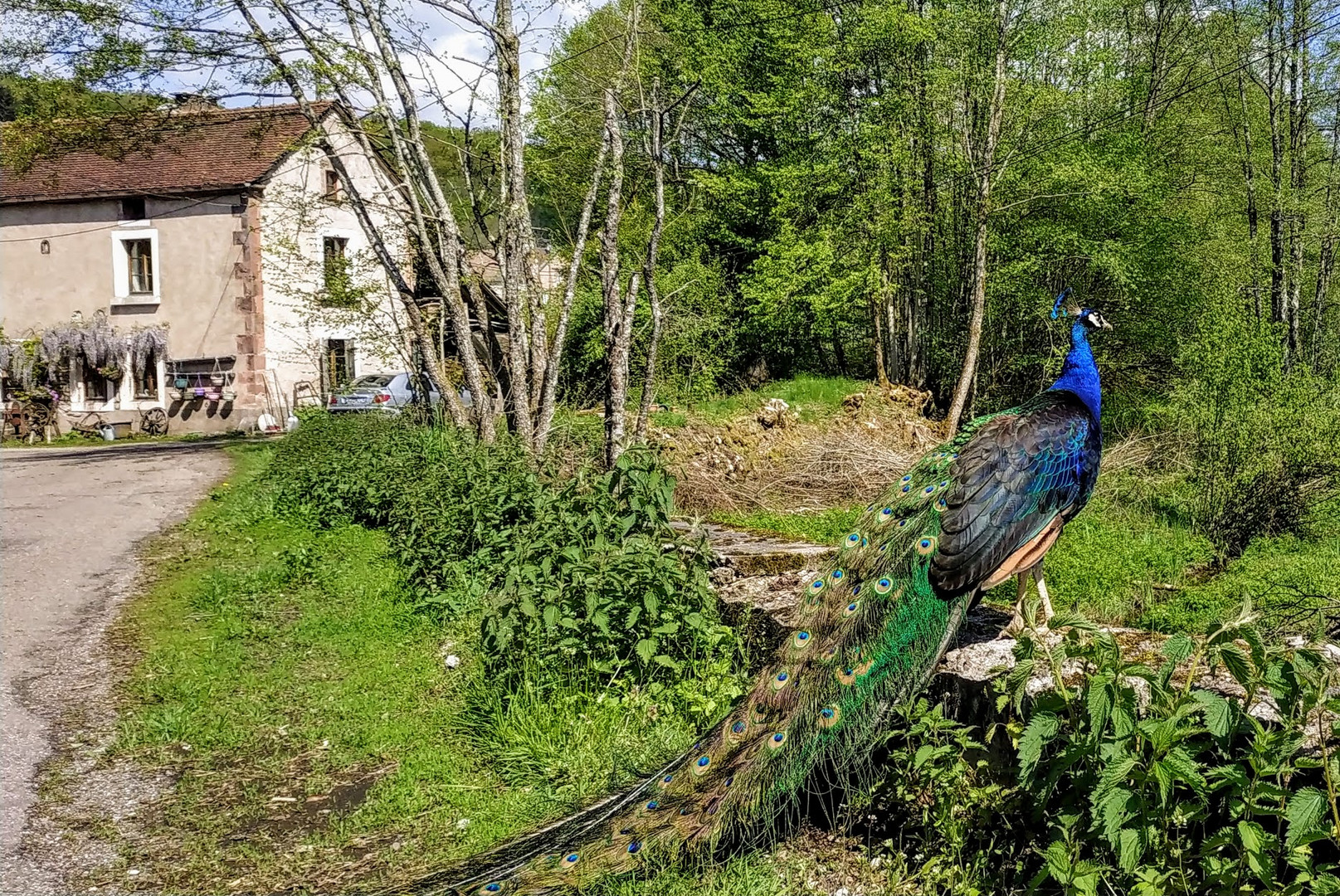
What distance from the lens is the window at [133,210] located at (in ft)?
82.9

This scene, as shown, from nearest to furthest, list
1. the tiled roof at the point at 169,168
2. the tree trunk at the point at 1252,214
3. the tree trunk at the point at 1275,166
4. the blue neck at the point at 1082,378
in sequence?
1. the blue neck at the point at 1082,378
2. the tree trunk at the point at 1275,166
3. the tree trunk at the point at 1252,214
4. the tiled roof at the point at 169,168

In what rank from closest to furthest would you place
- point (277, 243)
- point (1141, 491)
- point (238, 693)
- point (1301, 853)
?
point (1301, 853) < point (238, 693) < point (1141, 491) < point (277, 243)


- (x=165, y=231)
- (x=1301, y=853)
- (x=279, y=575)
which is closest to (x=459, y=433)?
(x=279, y=575)

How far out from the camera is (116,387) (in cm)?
2538

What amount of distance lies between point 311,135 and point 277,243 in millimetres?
3202

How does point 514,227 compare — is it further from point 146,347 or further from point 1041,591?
point 146,347

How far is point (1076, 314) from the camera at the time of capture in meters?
6.19

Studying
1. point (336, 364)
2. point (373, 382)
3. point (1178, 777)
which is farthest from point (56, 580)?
point (336, 364)

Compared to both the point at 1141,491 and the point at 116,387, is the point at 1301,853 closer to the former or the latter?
the point at 1141,491

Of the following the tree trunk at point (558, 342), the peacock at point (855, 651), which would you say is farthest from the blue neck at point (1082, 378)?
the tree trunk at point (558, 342)

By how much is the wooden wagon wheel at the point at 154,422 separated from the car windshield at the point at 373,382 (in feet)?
16.5

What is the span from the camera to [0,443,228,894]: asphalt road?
5.47 m

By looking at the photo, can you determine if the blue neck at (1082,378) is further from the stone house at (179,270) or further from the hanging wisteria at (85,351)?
the hanging wisteria at (85,351)

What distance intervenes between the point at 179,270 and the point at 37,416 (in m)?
4.96
